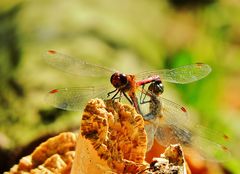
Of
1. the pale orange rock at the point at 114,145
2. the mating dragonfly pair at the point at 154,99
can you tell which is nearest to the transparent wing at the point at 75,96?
the mating dragonfly pair at the point at 154,99

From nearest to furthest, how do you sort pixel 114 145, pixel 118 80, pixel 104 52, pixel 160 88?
pixel 114 145
pixel 118 80
pixel 160 88
pixel 104 52

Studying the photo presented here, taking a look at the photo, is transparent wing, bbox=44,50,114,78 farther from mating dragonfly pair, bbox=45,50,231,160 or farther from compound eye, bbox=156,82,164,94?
compound eye, bbox=156,82,164,94

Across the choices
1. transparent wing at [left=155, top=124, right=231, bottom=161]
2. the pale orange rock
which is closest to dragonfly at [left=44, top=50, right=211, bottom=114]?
transparent wing at [left=155, top=124, right=231, bottom=161]

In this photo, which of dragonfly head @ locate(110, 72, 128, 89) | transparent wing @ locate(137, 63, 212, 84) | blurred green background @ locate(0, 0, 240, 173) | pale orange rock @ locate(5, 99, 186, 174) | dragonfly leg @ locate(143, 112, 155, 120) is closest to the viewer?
pale orange rock @ locate(5, 99, 186, 174)

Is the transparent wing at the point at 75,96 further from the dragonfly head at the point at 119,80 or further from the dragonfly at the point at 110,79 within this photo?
the dragonfly head at the point at 119,80

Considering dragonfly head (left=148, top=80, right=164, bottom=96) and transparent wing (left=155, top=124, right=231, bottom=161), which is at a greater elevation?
dragonfly head (left=148, top=80, right=164, bottom=96)

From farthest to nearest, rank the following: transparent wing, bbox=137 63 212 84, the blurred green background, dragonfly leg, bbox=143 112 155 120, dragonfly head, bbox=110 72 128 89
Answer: the blurred green background
transparent wing, bbox=137 63 212 84
dragonfly leg, bbox=143 112 155 120
dragonfly head, bbox=110 72 128 89

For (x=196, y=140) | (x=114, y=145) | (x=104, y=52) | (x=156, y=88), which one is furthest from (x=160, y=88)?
(x=104, y=52)

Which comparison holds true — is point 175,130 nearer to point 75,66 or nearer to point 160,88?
point 160,88
